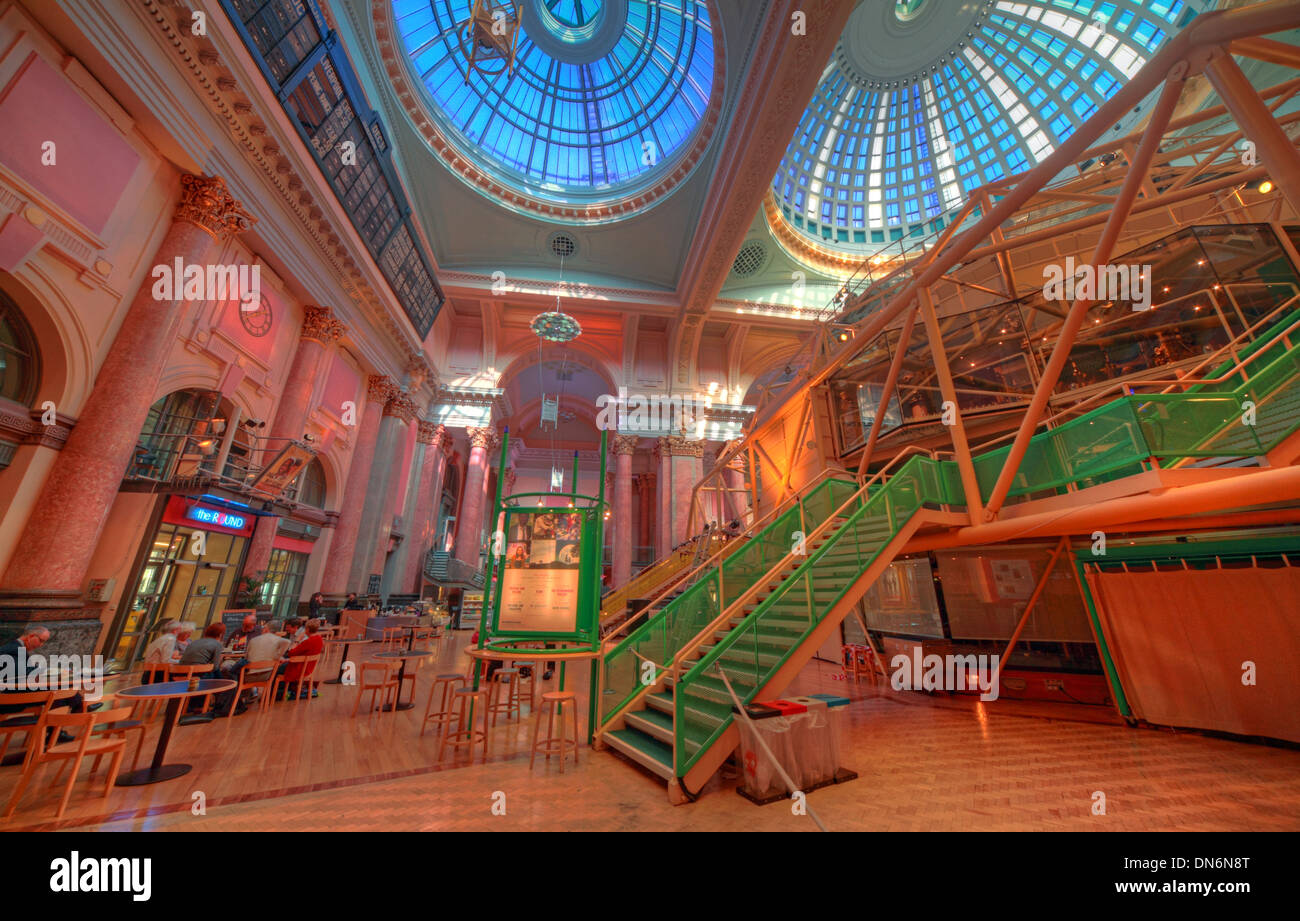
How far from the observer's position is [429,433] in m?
21.5

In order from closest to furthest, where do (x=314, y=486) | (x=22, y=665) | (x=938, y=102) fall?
(x=22, y=665), (x=314, y=486), (x=938, y=102)

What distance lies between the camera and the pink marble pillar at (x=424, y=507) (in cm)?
1998

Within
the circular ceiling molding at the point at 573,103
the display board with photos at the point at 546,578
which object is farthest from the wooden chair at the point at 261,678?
the circular ceiling molding at the point at 573,103

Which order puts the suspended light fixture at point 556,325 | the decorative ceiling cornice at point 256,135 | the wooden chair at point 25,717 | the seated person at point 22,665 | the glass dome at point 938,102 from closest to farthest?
the wooden chair at point 25,717
the seated person at point 22,665
the decorative ceiling cornice at point 256,135
the suspended light fixture at point 556,325
the glass dome at point 938,102

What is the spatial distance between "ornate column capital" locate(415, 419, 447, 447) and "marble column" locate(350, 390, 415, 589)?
259cm

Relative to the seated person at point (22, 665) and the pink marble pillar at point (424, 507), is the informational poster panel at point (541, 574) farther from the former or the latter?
the pink marble pillar at point (424, 507)

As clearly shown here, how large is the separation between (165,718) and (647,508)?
27.4 metres

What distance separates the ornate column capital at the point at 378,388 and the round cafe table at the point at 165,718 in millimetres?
14595

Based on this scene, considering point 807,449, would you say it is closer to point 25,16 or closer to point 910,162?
point 25,16

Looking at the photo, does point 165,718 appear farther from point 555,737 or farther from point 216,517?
point 216,517

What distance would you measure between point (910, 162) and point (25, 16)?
3250 cm

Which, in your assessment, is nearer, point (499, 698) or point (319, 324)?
point (499, 698)

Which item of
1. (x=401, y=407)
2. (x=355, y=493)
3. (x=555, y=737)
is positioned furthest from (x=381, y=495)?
(x=555, y=737)

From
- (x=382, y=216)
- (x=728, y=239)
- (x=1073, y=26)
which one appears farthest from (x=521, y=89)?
(x=1073, y=26)
